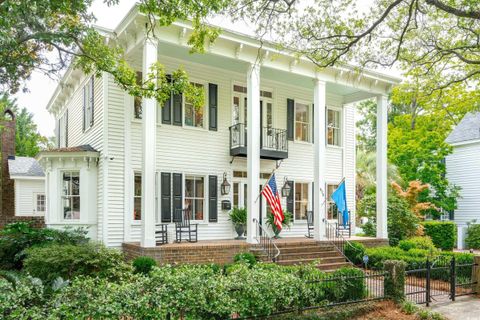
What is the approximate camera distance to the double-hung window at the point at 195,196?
47.7 ft

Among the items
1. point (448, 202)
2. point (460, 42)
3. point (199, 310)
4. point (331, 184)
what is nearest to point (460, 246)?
point (448, 202)

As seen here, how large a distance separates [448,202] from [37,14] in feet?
74.1

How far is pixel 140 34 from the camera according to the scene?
39.4ft

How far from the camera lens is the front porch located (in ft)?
37.3

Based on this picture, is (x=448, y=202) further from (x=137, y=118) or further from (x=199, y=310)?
(x=199, y=310)

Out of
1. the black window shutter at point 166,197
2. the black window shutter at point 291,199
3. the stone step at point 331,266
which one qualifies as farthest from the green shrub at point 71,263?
the black window shutter at point 291,199

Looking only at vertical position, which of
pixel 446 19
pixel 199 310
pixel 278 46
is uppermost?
pixel 446 19

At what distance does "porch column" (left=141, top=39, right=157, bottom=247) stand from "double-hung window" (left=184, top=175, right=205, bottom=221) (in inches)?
119

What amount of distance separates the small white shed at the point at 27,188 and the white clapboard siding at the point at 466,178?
2468 cm

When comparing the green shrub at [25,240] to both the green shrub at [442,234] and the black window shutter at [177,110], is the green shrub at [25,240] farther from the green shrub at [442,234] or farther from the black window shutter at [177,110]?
the green shrub at [442,234]

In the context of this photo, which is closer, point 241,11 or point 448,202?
point 241,11

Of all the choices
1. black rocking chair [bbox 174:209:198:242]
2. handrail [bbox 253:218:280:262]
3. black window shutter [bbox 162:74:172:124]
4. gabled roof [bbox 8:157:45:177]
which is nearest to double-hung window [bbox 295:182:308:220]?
handrail [bbox 253:218:280:262]

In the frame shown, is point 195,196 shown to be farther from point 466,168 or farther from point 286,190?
point 466,168

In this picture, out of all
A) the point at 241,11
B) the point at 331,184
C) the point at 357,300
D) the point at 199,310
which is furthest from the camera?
the point at 331,184
